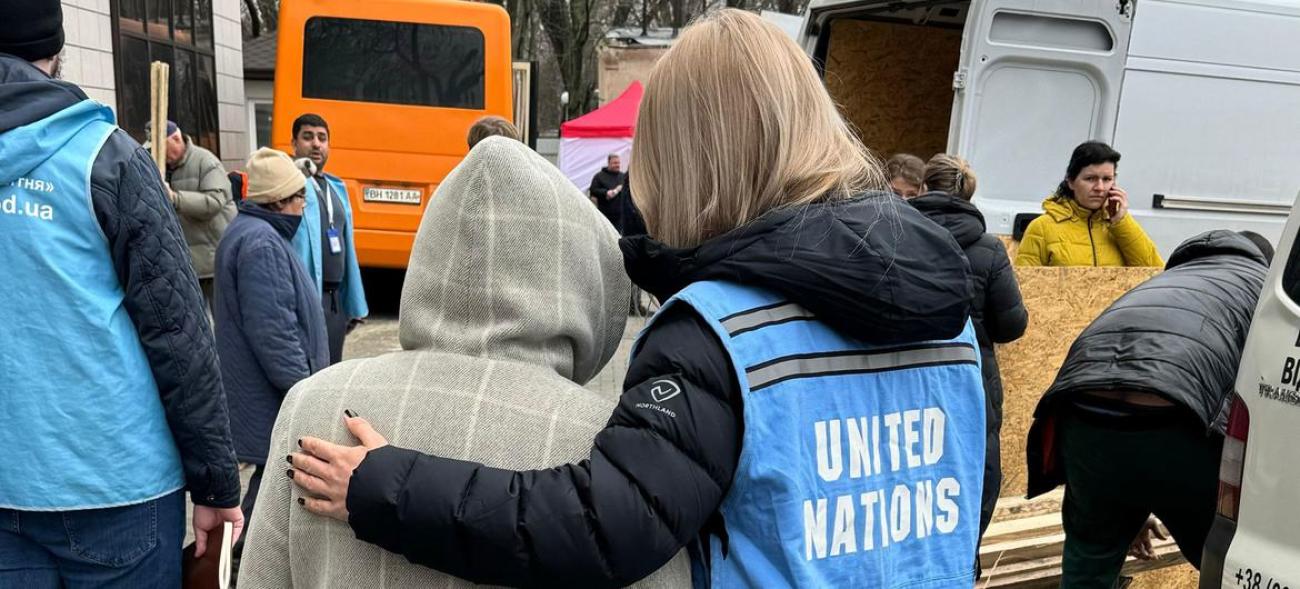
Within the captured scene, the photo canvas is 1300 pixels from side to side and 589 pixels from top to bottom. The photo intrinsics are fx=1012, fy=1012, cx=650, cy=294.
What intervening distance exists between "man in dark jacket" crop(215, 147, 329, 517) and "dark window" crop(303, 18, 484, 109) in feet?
20.6

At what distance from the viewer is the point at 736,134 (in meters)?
1.51

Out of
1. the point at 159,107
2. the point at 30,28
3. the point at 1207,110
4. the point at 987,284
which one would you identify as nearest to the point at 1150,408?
the point at 987,284

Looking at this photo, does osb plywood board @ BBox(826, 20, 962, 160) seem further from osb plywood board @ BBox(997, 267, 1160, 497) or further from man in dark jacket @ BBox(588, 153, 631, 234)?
man in dark jacket @ BBox(588, 153, 631, 234)

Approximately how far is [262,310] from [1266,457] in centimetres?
321

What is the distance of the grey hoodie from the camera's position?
141 cm

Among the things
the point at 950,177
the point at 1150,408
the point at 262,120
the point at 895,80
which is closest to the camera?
the point at 1150,408

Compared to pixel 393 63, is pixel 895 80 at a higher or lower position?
higher

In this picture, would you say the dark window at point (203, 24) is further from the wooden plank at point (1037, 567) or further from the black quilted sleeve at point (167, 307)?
the wooden plank at point (1037, 567)

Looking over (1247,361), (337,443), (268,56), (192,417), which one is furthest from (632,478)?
(268,56)

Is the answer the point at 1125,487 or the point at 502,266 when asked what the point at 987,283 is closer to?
the point at 1125,487

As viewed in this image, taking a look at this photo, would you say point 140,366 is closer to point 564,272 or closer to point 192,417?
point 192,417

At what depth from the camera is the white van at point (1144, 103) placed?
17.4 ft

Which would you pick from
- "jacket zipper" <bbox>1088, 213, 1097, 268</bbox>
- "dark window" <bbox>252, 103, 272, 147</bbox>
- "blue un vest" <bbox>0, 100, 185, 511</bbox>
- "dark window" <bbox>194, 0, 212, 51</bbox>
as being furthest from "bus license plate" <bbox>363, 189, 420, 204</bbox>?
"dark window" <bbox>252, 103, 272, 147</bbox>

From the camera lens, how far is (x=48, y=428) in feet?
6.70
